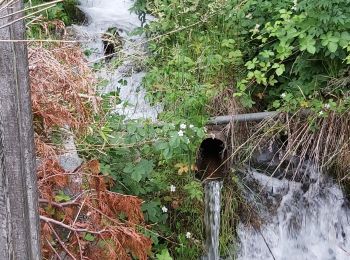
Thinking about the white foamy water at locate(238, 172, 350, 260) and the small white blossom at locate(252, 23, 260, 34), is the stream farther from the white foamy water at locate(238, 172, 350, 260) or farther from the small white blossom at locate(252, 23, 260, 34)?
the small white blossom at locate(252, 23, 260, 34)

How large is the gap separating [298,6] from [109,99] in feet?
4.74

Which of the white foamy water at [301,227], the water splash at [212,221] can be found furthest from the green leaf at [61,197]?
the white foamy water at [301,227]

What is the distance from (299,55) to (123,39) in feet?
5.53

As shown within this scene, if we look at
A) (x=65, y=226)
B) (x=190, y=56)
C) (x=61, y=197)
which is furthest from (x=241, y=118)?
(x=65, y=226)

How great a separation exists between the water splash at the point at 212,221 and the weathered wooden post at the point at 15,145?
243cm

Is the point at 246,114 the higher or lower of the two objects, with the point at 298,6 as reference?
lower

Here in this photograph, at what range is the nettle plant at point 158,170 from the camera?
9.41 ft

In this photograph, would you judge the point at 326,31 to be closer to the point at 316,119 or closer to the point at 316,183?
the point at 316,119

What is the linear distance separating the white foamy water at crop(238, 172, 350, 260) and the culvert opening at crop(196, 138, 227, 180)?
387mm

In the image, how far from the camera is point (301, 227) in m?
3.78

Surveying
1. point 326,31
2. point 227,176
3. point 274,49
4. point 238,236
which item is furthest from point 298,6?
point 238,236

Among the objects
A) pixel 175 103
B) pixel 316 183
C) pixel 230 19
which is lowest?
pixel 316 183

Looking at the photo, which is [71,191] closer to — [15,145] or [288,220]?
[15,145]

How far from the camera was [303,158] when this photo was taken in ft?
12.4
